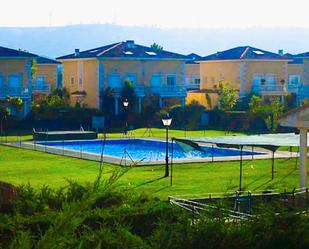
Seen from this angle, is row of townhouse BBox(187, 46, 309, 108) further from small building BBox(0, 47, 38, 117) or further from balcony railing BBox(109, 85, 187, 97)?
small building BBox(0, 47, 38, 117)

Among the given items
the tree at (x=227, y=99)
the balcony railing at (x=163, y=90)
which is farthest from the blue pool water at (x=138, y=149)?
the balcony railing at (x=163, y=90)

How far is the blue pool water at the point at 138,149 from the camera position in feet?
124

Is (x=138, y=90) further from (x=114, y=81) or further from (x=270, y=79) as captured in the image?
(x=270, y=79)

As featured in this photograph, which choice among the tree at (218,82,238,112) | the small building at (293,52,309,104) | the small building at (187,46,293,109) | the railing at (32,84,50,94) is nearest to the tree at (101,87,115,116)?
the railing at (32,84,50,94)

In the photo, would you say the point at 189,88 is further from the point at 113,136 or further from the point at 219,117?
the point at 113,136

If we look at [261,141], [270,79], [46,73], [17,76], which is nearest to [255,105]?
[270,79]

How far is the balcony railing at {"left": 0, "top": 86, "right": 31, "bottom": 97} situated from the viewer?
53125 millimetres

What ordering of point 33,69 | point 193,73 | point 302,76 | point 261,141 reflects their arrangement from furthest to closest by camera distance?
point 193,73 → point 302,76 → point 33,69 → point 261,141

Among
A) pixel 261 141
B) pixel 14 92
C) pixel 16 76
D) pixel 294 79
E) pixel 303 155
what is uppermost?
pixel 16 76

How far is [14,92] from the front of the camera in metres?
53.4

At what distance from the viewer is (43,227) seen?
14242mm

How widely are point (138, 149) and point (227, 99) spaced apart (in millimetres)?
14408

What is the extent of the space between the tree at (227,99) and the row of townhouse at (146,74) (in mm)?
3215

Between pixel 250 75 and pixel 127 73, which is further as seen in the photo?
pixel 250 75
